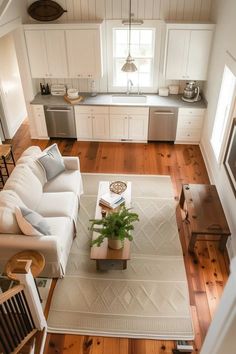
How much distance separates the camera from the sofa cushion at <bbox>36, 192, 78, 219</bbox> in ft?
12.2

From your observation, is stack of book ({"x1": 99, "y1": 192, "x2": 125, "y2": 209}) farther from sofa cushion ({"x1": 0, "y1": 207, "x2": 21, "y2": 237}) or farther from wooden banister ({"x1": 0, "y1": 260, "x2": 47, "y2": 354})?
wooden banister ({"x1": 0, "y1": 260, "x2": 47, "y2": 354})

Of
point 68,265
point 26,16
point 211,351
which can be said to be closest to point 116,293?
point 68,265

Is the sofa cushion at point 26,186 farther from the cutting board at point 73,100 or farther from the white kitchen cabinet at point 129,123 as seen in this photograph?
the white kitchen cabinet at point 129,123

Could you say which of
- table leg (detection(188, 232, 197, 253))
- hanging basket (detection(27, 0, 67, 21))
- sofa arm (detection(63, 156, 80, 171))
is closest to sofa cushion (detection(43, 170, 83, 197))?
sofa arm (detection(63, 156, 80, 171))

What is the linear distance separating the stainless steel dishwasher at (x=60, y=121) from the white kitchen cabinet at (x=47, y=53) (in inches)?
25.7

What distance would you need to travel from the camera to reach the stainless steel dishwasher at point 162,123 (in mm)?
5687

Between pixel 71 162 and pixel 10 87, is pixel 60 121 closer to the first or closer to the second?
pixel 10 87

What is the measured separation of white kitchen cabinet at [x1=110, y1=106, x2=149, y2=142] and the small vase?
10.2ft

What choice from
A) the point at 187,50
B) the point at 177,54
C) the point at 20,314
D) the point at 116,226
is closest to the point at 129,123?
the point at 177,54

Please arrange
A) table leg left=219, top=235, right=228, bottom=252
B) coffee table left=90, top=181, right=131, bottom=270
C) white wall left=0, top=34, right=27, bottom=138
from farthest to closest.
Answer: white wall left=0, top=34, right=27, bottom=138
table leg left=219, top=235, right=228, bottom=252
coffee table left=90, top=181, right=131, bottom=270

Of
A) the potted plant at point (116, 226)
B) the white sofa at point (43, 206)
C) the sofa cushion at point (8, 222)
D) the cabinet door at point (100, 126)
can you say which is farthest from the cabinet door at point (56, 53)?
the potted plant at point (116, 226)

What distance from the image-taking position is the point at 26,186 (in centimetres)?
371

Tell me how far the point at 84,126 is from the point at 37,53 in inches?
63.7

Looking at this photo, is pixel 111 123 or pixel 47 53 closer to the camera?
pixel 47 53
